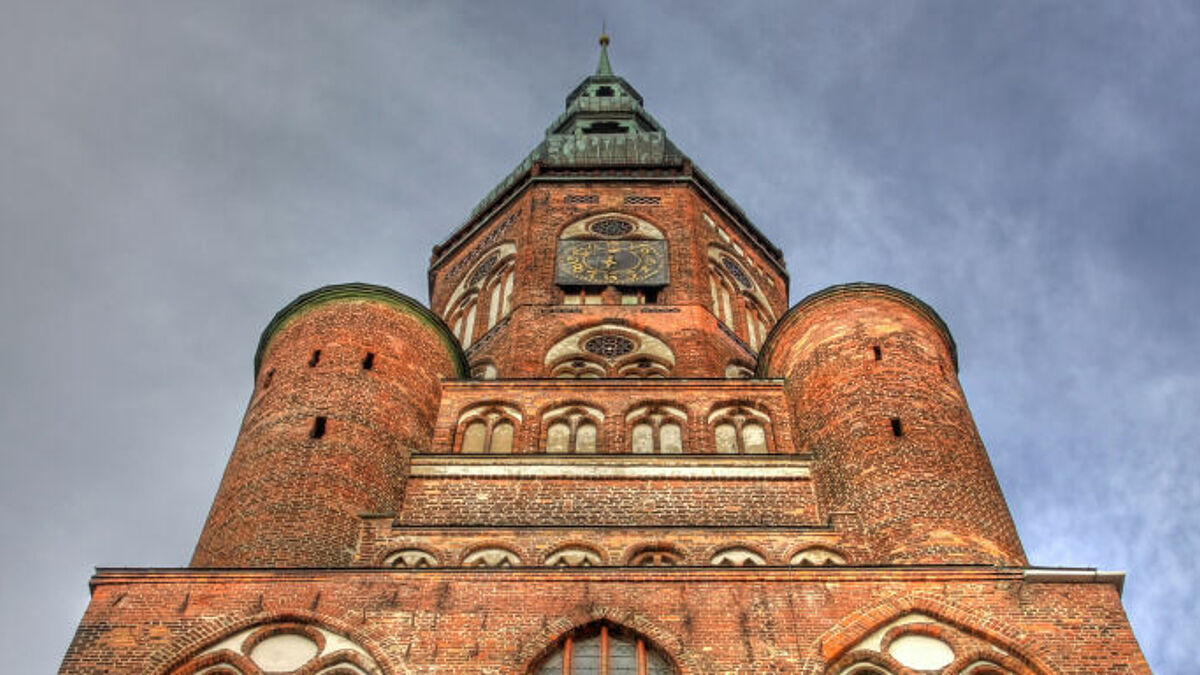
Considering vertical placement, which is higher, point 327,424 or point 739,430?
point 739,430

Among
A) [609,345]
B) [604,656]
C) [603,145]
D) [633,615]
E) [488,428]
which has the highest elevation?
[603,145]

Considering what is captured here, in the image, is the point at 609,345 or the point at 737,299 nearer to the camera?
the point at 609,345

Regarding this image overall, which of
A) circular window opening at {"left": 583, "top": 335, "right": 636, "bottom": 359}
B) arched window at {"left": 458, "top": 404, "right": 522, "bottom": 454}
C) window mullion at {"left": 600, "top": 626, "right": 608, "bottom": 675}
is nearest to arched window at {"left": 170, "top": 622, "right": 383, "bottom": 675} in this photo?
window mullion at {"left": 600, "top": 626, "right": 608, "bottom": 675}

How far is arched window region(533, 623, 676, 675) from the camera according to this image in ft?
52.0

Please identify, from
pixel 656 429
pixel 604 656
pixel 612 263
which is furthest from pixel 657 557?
pixel 612 263

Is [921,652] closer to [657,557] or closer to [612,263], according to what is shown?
[657,557]

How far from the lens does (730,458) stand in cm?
2180

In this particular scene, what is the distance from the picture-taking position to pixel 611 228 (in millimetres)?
30984

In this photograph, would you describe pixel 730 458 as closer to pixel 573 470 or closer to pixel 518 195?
pixel 573 470

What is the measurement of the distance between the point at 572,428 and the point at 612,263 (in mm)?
6973

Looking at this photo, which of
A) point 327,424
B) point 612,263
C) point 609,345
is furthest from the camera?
point 612,263

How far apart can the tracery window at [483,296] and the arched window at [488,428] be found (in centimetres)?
593

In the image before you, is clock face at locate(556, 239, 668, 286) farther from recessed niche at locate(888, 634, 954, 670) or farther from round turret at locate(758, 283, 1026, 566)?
recessed niche at locate(888, 634, 954, 670)

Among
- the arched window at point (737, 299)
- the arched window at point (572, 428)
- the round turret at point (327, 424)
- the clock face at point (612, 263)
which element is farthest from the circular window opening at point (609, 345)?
the arched window at point (572, 428)
